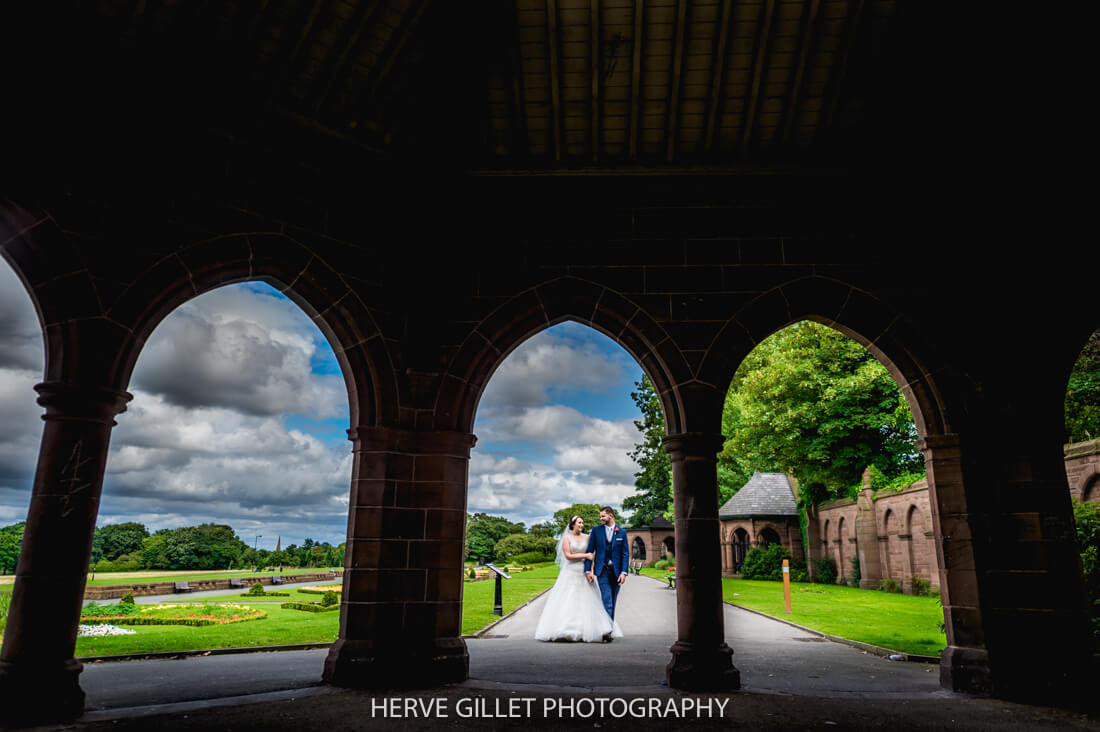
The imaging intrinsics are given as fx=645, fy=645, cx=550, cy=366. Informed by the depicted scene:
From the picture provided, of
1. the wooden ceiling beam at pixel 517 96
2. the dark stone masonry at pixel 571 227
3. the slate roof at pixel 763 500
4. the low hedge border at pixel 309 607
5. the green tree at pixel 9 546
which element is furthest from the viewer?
the slate roof at pixel 763 500

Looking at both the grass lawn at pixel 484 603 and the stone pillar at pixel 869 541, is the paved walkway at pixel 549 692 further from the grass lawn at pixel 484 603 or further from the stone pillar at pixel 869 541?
the stone pillar at pixel 869 541

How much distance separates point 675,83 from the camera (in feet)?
18.6

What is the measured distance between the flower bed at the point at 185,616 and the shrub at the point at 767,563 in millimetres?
18712

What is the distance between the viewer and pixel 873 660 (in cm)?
686

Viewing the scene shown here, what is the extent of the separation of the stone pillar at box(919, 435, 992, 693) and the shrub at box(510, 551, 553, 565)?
29.7 m

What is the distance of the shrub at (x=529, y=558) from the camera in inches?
1347

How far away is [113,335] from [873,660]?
7761 millimetres

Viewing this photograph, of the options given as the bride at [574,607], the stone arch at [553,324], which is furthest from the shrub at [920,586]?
the stone arch at [553,324]

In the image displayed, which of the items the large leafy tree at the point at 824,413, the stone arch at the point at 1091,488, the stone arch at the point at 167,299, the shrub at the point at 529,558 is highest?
the large leafy tree at the point at 824,413

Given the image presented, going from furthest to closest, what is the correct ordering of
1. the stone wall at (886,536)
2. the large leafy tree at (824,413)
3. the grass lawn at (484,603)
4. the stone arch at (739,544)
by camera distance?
the stone arch at (739,544), the large leafy tree at (824,413), the stone wall at (886,536), the grass lawn at (484,603)

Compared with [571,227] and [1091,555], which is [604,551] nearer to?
[571,227]

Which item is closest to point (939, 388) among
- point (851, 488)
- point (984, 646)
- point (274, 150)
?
point (984, 646)

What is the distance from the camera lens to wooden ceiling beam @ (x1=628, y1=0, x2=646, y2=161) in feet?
17.5

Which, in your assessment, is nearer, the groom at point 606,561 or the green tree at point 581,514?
→ the groom at point 606,561
